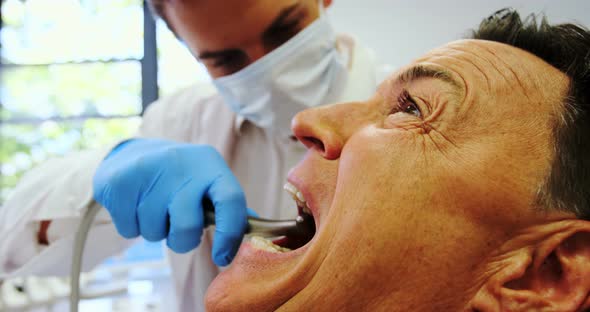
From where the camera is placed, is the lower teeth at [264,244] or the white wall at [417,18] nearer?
the lower teeth at [264,244]

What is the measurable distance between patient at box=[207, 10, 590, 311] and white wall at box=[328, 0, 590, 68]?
0.40m

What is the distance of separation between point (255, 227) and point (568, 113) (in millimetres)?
621

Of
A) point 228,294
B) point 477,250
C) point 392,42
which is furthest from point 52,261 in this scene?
point 392,42

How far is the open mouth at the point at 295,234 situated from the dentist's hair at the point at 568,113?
418 millimetres

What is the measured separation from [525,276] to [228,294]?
482 millimetres

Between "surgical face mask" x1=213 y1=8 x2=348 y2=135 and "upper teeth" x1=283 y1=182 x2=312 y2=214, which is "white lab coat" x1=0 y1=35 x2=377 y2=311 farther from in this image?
"upper teeth" x1=283 y1=182 x2=312 y2=214

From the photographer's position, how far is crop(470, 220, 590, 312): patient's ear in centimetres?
70

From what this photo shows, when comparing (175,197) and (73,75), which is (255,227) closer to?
(175,197)

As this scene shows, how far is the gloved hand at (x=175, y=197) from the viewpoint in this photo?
1.02m

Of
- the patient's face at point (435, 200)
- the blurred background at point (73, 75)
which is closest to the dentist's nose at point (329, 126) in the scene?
the patient's face at point (435, 200)

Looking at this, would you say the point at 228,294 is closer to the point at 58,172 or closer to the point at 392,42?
the point at 58,172

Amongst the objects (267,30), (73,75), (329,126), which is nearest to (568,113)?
→ (329,126)

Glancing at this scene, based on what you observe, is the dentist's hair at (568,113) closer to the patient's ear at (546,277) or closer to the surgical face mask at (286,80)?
the patient's ear at (546,277)

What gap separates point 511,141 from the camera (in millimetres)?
738
